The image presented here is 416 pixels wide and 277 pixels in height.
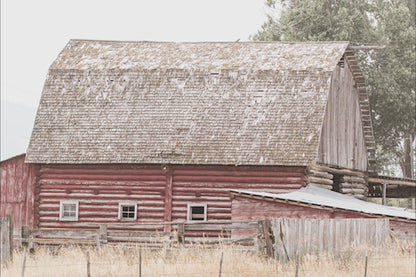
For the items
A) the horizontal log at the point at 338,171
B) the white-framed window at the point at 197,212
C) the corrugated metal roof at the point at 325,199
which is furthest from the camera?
the horizontal log at the point at 338,171

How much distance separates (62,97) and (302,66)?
31.0 ft

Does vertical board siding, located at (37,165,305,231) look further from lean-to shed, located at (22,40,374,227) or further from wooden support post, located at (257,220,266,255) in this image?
wooden support post, located at (257,220,266,255)

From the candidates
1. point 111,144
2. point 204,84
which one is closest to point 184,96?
point 204,84

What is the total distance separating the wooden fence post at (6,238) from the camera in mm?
18922

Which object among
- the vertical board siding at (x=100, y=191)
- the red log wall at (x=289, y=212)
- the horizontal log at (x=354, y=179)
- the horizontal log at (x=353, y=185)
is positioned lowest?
the red log wall at (x=289, y=212)

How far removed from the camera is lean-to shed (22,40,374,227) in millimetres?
29469

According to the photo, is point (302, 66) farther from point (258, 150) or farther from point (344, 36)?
point (344, 36)

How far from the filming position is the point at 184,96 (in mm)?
31344

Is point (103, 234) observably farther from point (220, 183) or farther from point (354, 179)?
point (354, 179)

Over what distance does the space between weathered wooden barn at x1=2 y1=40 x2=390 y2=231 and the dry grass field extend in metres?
8.28

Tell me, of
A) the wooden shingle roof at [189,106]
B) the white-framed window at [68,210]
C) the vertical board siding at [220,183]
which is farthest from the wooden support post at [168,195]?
the white-framed window at [68,210]

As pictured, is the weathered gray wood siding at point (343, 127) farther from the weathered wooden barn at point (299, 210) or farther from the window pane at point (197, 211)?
the weathered wooden barn at point (299, 210)

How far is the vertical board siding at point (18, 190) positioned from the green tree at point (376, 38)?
17.5 m

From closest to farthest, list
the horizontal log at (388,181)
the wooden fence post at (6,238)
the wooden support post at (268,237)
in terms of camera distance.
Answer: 1. the wooden fence post at (6,238)
2. the wooden support post at (268,237)
3. the horizontal log at (388,181)
